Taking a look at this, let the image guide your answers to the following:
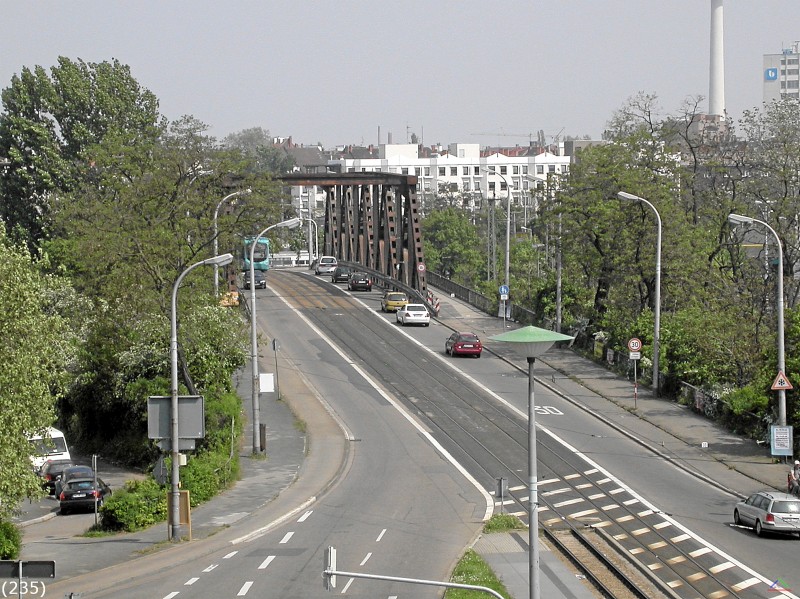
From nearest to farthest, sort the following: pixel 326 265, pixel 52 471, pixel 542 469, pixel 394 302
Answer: pixel 542 469, pixel 52 471, pixel 394 302, pixel 326 265

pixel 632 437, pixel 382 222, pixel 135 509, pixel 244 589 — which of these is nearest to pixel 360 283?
pixel 382 222

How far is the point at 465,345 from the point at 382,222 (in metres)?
34.8

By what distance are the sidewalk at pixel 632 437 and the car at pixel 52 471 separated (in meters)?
17.4

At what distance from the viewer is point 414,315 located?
70188 millimetres

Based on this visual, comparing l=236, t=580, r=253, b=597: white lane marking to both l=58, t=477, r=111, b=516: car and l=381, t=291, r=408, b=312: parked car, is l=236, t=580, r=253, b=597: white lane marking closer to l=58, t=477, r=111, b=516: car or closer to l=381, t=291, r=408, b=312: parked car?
l=58, t=477, r=111, b=516: car

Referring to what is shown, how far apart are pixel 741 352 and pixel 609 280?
15238 millimetres

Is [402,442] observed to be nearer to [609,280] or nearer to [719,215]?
[609,280]

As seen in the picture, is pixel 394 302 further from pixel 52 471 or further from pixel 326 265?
pixel 52 471

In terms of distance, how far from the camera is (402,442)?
43844 mm

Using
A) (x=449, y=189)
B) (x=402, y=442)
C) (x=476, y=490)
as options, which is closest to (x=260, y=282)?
(x=402, y=442)

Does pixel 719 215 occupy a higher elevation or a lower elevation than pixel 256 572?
higher

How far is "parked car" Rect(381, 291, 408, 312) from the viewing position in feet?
246

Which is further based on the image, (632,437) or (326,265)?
(326,265)

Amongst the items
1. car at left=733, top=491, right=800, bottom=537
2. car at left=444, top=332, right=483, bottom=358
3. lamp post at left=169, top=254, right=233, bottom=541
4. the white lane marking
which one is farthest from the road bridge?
the white lane marking
